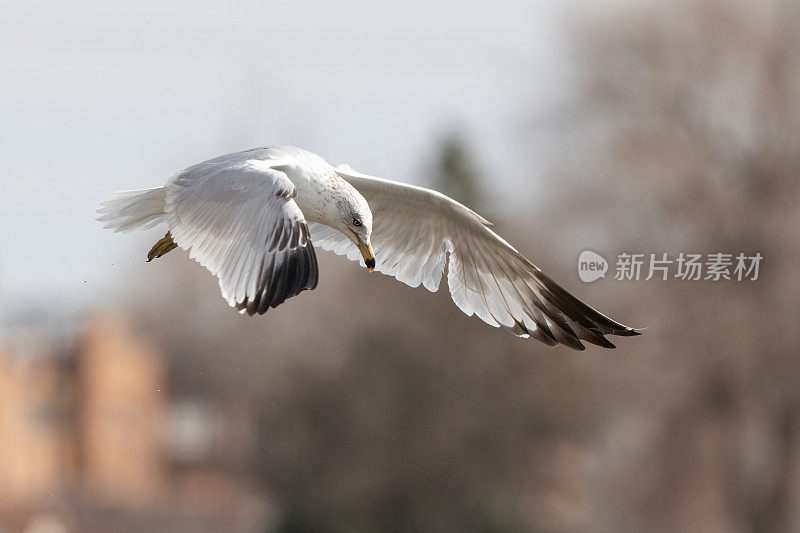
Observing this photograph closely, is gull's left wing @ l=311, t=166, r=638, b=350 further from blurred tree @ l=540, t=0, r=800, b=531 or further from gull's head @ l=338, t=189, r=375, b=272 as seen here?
blurred tree @ l=540, t=0, r=800, b=531

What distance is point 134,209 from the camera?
3.49 m

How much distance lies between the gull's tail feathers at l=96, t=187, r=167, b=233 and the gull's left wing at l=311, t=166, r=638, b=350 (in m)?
0.46

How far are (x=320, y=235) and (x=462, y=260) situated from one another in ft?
1.25

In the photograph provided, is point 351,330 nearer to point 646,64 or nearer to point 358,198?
point 646,64

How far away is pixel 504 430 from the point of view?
1916 centimetres

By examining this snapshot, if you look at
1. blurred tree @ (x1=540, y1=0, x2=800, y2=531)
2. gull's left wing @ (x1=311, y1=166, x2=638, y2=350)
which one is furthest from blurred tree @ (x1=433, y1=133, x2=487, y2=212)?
gull's left wing @ (x1=311, y1=166, x2=638, y2=350)

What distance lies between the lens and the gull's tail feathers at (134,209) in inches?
136

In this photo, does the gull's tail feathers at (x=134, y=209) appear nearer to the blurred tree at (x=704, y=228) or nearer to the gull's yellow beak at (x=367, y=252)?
the gull's yellow beak at (x=367, y=252)

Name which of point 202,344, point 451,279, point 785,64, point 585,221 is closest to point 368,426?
Answer: point 202,344

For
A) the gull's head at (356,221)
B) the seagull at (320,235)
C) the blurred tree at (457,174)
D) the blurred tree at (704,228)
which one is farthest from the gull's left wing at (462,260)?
the blurred tree at (457,174)

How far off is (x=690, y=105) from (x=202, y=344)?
7.05m

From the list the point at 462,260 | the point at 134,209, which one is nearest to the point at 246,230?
the point at 134,209

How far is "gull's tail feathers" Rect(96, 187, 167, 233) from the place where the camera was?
346 centimetres

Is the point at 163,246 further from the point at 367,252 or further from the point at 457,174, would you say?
the point at 457,174
